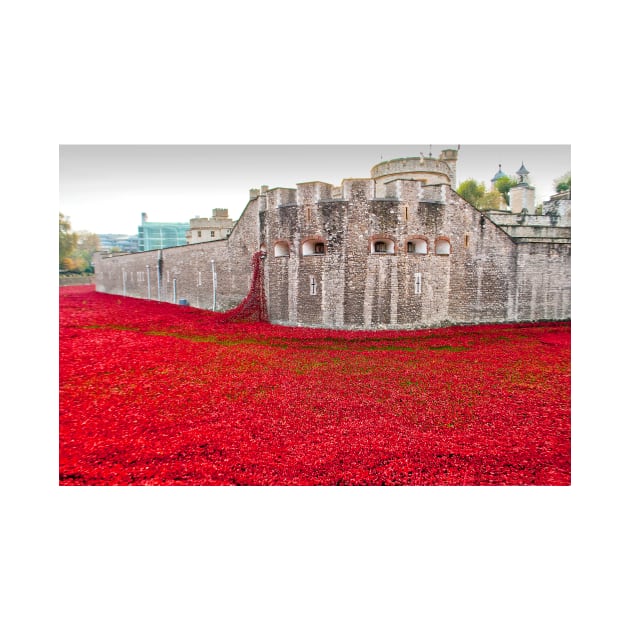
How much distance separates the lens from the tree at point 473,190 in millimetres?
35156

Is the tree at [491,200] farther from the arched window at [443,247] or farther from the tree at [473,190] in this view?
the arched window at [443,247]

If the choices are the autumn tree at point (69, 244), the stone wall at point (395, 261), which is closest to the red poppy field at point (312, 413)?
the autumn tree at point (69, 244)

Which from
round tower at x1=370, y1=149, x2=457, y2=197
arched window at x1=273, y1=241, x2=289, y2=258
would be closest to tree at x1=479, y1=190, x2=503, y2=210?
round tower at x1=370, y1=149, x2=457, y2=197

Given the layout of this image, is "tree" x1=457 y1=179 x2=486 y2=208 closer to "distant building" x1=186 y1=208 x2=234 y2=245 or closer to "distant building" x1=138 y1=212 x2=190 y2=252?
"distant building" x1=186 y1=208 x2=234 y2=245

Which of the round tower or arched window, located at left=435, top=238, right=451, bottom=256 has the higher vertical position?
the round tower

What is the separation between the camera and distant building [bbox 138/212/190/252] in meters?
33.8

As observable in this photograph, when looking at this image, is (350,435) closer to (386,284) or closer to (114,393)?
(114,393)

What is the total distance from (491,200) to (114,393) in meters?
37.4

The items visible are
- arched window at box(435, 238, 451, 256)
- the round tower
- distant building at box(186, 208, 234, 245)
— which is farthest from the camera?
distant building at box(186, 208, 234, 245)

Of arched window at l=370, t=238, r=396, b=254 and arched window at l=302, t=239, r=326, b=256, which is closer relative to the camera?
arched window at l=370, t=238, r=396, b=254

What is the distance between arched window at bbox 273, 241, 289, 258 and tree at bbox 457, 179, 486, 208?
26216 mm

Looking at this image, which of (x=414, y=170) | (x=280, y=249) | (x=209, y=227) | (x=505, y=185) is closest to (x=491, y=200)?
(x=505, y=185)

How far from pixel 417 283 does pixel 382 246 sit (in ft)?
7.22
